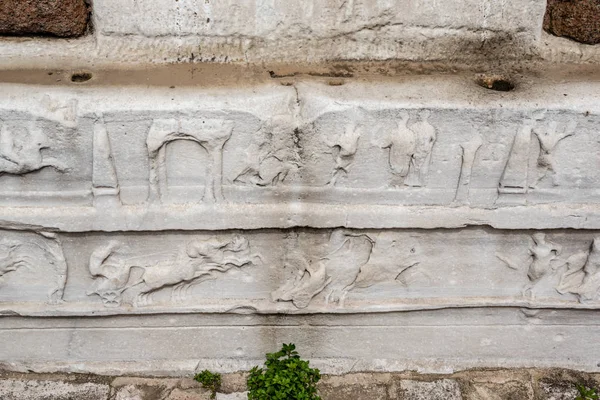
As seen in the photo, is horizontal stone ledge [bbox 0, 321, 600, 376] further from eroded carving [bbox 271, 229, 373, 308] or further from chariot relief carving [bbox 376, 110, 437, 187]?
chariot relief carving [bbox 376, 110, 437, 187]

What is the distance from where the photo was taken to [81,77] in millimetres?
3059

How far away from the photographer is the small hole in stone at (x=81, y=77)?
3037 mm

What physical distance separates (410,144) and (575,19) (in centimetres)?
93

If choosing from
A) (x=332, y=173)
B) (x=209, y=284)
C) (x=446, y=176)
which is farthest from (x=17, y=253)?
(x=446, y=176)

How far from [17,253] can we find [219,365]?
105cm

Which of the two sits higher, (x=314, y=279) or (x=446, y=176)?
(x=446, y=176)

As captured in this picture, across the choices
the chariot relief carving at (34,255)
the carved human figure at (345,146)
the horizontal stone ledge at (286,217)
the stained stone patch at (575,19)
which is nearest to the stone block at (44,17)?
the horizontal stone ledge at (286,217)

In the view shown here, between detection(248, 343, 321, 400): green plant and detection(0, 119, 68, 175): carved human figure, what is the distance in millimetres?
1293

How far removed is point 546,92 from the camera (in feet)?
9.91

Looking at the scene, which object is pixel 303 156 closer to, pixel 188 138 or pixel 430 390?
pixel 188 138

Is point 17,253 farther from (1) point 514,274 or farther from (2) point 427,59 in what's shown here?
(1) point 514,274

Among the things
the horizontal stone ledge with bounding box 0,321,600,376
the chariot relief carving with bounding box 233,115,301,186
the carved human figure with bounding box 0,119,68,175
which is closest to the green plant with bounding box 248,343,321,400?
the horizontal stone ledge with bounding box 0,321,600,376

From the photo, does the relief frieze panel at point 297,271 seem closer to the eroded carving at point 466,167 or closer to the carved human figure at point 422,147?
the eroded carving at point 466,167

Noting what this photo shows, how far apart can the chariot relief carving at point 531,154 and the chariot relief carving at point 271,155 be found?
85cm
